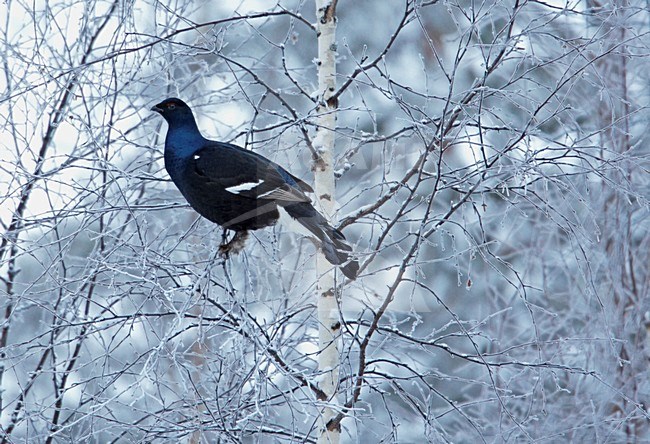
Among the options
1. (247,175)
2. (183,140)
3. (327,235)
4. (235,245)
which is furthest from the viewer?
(183,140)

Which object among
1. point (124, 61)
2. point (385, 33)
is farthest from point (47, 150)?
point (385, 33)

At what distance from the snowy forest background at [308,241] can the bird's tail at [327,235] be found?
0.07 meters

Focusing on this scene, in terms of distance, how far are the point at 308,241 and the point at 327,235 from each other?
671 mm

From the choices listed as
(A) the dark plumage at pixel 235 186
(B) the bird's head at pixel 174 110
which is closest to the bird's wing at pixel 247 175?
(A) the dark plumage at pixel 235 186

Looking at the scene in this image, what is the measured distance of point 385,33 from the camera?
1255 cm

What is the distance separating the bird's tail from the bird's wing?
8 cm

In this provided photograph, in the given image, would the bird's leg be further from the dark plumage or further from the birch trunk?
the birch trunk

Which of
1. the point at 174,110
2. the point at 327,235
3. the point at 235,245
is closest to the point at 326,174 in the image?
the point at 327,235

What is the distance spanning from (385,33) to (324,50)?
905 cm

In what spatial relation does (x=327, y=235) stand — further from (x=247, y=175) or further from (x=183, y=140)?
(x=183, y=140)

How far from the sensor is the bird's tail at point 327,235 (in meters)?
3.55

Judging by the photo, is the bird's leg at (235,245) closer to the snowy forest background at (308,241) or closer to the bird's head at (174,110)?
the snowy forest background at (308,241)

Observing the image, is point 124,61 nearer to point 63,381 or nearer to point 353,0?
point 63,381

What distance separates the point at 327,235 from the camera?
3.65 meters
